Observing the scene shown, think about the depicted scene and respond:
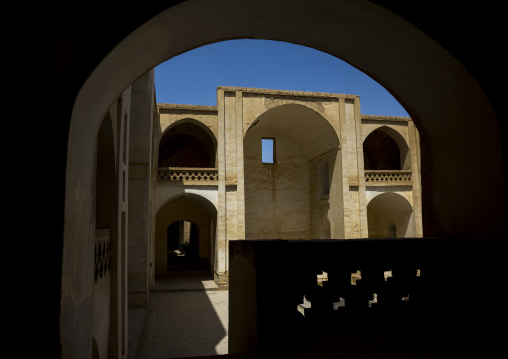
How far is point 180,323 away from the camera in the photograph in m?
9.30

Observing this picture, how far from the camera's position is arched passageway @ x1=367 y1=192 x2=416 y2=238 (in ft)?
55.1

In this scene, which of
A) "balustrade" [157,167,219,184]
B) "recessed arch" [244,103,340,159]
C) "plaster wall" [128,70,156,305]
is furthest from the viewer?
"recessed arch" [244,103,340,159]

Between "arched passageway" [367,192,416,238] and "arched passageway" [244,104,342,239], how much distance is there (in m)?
3.25

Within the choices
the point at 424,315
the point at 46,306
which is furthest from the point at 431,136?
the point at 46,306

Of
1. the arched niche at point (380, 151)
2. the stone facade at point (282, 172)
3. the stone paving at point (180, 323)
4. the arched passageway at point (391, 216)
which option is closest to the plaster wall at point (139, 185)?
the stone paving at point (180, 323)

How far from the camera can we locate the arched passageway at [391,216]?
16781mm

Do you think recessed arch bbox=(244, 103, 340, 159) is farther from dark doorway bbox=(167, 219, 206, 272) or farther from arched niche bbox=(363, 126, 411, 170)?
dark doorway bbox=(167, 219, 206, 272)

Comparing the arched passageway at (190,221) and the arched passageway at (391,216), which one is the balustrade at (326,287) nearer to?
the arched passageway at (391,216)

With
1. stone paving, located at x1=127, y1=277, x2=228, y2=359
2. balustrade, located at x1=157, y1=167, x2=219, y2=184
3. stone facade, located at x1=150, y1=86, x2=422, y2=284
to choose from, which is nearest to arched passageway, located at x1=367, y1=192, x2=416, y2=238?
stone facade, located at x1=150, y1=86, x2=422, y2=284

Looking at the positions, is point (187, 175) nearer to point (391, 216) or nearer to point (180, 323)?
point (180, 323)

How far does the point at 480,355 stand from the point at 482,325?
400mm

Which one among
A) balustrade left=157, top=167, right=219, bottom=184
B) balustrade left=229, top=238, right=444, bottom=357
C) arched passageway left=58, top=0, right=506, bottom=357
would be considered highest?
balustrade left=157, top=167, right=219, bottom=184

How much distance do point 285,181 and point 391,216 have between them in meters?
5.93

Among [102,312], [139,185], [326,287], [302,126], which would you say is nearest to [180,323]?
[102,312]
